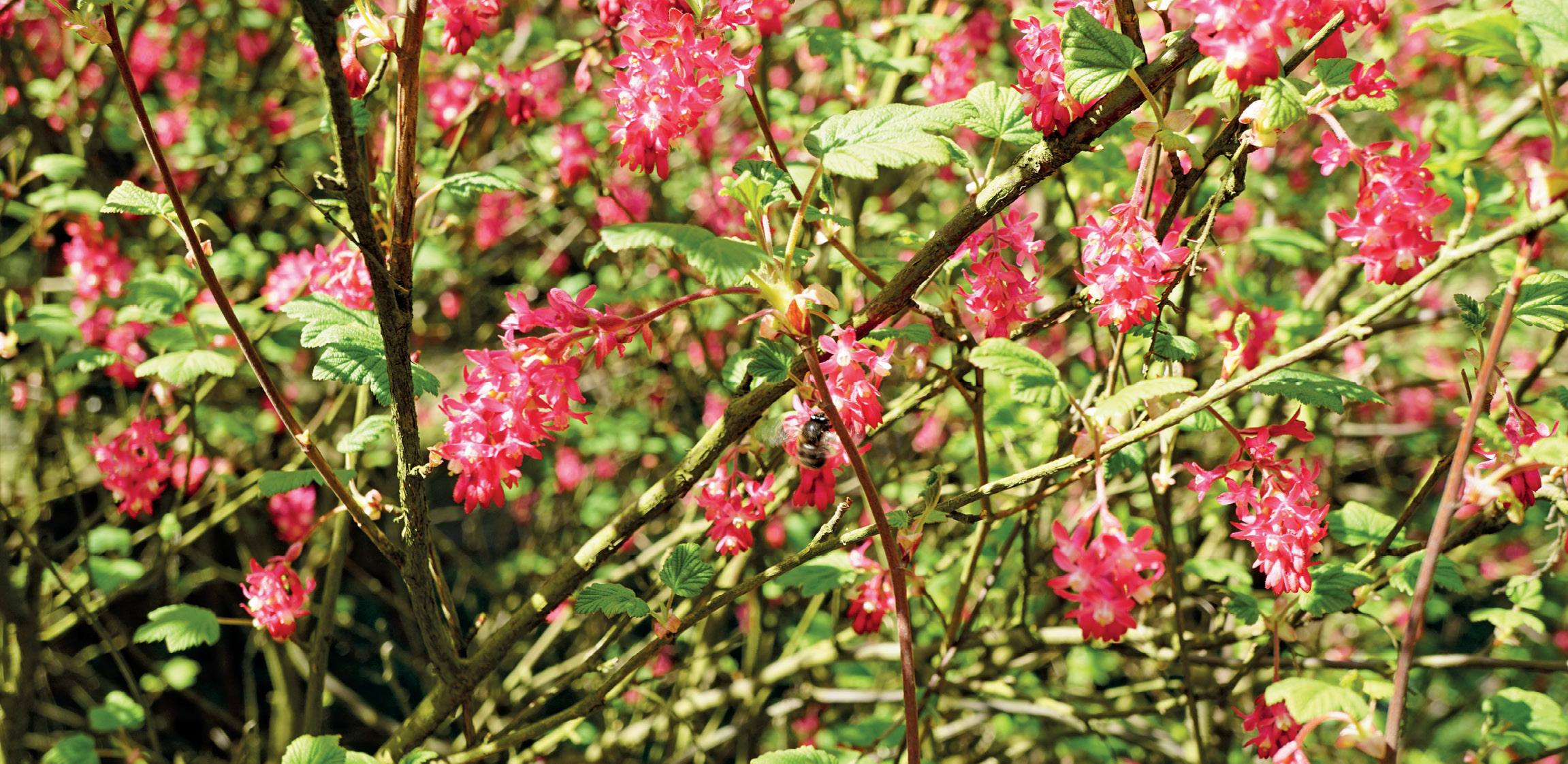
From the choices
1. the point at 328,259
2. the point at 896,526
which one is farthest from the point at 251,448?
the point at 896,526

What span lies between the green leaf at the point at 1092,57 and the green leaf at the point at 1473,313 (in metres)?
0.76

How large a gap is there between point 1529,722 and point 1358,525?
0.58m

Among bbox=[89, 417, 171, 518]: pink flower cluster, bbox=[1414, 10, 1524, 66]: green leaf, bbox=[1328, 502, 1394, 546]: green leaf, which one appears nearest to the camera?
bbox=[1414, 10, 1524, 66]: green leaf

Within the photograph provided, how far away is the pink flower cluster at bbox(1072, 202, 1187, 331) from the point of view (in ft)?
4.65

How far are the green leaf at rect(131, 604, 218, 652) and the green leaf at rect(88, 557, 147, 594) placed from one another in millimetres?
810

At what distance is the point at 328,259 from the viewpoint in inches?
86.1

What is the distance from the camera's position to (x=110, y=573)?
2895 mm

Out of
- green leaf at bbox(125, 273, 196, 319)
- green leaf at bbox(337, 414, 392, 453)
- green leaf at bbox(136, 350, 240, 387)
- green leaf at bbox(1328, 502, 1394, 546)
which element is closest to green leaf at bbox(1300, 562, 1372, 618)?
green leaf at bbox(1328, 502, 1394, 546)

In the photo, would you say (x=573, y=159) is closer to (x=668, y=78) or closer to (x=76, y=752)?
(x=668, y=78)

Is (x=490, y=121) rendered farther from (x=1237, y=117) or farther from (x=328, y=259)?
(x=1237, y=117)

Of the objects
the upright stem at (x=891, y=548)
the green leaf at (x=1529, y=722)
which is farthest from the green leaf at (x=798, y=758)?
the green leaf at (x=1529, y=722)

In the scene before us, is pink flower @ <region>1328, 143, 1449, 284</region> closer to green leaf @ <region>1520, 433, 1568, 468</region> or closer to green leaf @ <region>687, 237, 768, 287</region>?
green leaf @ <region>1520, 433, 1568, 468</region>

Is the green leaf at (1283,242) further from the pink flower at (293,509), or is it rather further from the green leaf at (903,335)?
the pink flower at (293,509)

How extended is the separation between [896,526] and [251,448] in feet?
12.3
